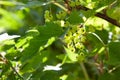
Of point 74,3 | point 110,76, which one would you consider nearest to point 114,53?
point 110,76

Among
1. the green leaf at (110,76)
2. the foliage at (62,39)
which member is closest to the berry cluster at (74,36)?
the foliage at (62,39)

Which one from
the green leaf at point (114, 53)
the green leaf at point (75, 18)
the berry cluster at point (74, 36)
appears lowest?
the green leaf at point (114, 53)

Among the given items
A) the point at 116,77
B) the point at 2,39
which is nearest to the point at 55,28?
the point at 2,39

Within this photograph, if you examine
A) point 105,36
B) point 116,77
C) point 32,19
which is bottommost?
point 116,77

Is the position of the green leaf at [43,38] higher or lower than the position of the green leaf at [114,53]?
higher

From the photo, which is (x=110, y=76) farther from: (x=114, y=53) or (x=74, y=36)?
(x=74, y=36)

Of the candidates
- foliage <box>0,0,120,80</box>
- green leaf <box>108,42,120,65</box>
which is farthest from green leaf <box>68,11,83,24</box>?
green leaf <box>108,42,120,65</box>

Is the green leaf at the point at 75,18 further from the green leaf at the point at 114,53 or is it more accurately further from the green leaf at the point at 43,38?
the green leaf at the point at 114,53

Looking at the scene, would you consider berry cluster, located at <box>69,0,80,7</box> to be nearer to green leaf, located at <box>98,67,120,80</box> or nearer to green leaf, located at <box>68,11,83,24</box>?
green leaf, located at <box>68,11,83,24</box>

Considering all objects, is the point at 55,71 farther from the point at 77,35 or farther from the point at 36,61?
the point at 77,35
